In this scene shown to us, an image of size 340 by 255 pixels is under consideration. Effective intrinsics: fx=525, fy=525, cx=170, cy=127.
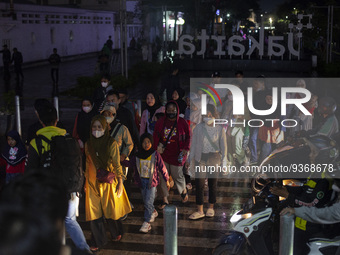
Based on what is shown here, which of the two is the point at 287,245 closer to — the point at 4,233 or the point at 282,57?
the point at 4,233

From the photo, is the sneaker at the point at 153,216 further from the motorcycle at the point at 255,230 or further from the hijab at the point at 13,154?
the motorcycle at the point at 255,230

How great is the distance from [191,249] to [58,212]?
16.8ft

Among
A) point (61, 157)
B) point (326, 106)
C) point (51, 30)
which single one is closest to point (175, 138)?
point (326, 106)

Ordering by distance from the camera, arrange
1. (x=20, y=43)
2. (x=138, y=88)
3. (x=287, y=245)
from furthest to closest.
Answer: (x=20, y=43) < (x=138, y=88) < (x=287, y=245)

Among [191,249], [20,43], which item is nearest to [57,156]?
[191,249]

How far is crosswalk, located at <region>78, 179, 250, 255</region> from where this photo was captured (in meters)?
6.80

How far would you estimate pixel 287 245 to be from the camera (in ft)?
14.4

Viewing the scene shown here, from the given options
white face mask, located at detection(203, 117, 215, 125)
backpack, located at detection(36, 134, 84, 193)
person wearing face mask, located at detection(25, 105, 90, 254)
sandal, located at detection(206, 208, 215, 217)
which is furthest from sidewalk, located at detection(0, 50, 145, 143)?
backpack, located at detection(36, 134, 84, 193)

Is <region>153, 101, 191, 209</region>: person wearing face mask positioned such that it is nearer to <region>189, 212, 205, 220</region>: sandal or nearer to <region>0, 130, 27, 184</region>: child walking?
<region>189, 212, 205, 220</region>: sandal

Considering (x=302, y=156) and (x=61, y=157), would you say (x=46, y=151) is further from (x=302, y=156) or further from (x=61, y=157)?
(x=302, y=156)

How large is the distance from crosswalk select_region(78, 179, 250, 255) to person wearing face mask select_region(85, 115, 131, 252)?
439 millimetres

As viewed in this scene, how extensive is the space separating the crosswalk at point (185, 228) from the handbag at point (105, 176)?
966 millimetres

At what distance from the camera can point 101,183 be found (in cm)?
659

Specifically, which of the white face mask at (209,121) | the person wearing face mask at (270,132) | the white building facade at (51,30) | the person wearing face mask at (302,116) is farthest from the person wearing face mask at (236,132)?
the white building facade at (51,30)
